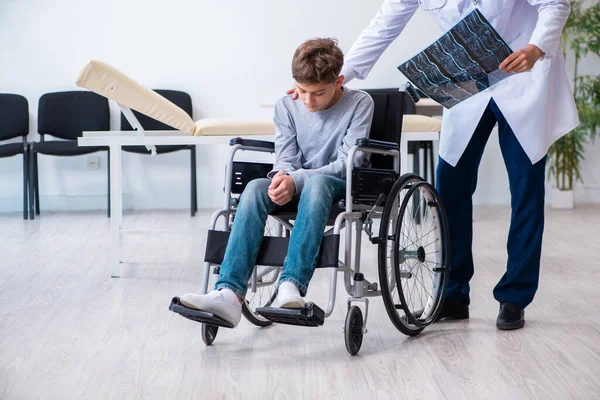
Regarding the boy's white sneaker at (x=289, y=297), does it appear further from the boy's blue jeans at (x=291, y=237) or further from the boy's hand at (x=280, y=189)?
the boy's hand at (x=280, y=189)

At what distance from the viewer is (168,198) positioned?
5.83 metres

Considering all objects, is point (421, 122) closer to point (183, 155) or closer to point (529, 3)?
point (529, 3)

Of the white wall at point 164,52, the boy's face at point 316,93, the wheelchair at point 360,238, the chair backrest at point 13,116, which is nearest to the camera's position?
the wheelchair at point 360,238

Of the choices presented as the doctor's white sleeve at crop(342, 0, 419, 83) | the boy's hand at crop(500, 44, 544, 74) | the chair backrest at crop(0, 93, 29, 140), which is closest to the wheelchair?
the doctor's white sleeve at crop(342, 0, 419, 83)

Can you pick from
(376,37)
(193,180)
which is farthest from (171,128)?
(376,37)

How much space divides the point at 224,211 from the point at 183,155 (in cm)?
371

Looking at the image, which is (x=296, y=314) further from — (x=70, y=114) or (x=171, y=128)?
(x=70, y=114)

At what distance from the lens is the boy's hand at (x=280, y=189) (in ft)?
6.76

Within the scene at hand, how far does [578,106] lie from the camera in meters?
5.33

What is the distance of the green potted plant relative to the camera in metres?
Result: 5.27

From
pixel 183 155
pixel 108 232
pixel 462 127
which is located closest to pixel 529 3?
pixel 462 127

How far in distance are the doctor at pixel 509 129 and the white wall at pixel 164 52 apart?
11.1ft

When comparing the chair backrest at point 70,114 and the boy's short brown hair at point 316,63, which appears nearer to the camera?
the boy's short brown hair at point 316,63

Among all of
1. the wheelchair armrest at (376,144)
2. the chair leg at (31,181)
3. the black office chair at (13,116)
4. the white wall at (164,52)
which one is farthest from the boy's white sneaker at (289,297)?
the black office chair at (13,116)
